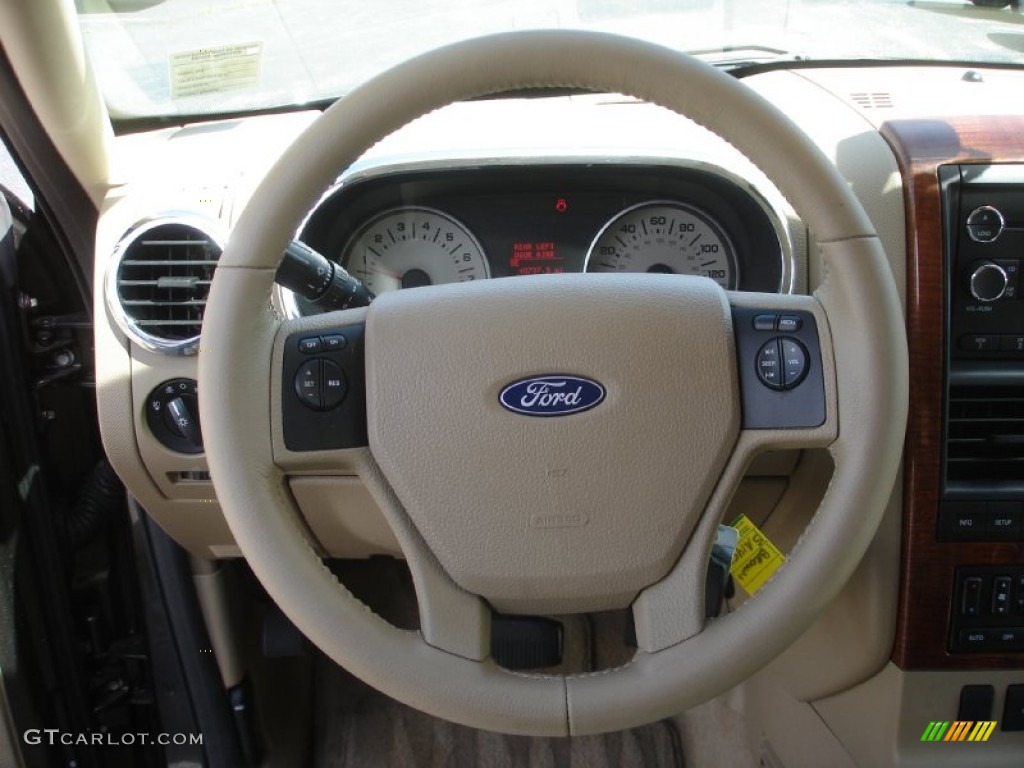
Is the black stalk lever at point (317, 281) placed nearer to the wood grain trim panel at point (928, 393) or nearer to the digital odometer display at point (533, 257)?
the digital odometer display at point (533, 257)

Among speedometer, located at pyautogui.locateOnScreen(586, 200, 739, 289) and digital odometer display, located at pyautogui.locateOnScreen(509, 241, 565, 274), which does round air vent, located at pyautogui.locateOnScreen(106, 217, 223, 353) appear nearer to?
digital odometer display, located at pyautogui.locateOnScreen(509, 241, 565, 274)

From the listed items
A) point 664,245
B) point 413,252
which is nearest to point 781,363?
point 664,245

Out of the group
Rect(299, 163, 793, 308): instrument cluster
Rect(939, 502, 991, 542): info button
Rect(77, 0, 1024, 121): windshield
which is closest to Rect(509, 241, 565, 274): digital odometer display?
Rect(299, 163, 793, 308): instrument cluster

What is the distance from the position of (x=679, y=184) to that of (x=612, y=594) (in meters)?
0.77

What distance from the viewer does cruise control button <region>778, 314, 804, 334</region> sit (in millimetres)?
1072

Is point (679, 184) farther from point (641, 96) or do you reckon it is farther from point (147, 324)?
point (147, 324)

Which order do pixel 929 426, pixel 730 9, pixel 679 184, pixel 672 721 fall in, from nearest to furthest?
pixel 929 426 < pixel 679 184 < pixel 730 9 < pixel 672 721

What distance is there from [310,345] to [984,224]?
3.06 ft

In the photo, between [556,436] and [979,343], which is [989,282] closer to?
[979,343]

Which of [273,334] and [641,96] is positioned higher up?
[641,96]

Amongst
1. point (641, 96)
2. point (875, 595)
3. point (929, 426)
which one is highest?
point (641, 96)

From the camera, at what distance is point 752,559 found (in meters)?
1.20

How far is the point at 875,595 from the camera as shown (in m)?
1.40

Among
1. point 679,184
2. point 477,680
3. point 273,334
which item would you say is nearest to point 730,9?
point 679,184
